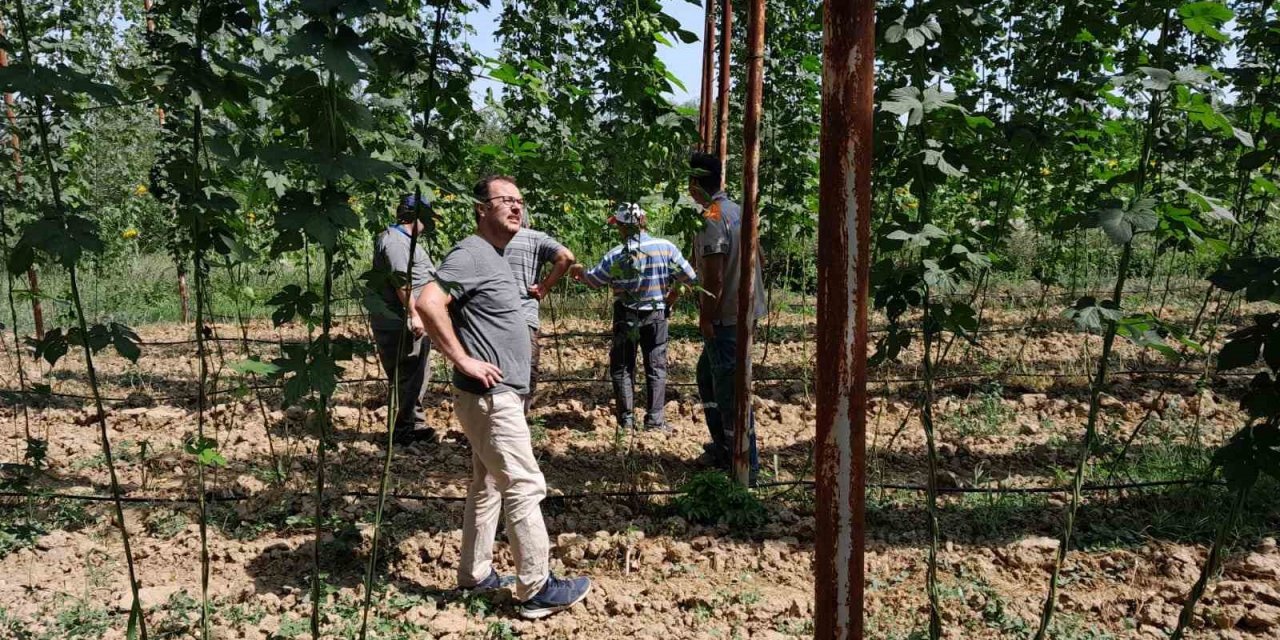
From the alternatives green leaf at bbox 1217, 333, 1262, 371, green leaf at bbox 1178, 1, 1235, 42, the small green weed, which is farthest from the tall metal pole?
green leaf at bbox 1217, 333, 1262, 371

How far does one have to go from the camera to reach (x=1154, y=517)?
13.6ft

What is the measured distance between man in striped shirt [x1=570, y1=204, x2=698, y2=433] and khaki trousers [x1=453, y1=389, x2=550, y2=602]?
163 cm

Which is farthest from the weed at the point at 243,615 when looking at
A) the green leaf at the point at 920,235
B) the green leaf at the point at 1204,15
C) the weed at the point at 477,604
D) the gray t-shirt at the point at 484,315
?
the green leaf at the point at 1204,15

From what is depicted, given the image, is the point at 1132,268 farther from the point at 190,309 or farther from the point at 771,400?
the point at 190,309

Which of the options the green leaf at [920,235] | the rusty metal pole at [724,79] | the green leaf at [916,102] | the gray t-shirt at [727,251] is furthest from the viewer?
the gray t-shirt at [727,251]

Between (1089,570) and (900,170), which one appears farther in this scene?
(1089,570)

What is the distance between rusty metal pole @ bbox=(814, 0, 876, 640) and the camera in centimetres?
152

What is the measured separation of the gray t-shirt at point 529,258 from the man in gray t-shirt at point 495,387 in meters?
1.63

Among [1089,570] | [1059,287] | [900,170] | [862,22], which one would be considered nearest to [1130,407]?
[1089,570]

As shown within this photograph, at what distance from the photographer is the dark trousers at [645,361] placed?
576cm

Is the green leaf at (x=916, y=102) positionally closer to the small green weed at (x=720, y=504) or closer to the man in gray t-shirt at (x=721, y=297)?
the man in gray t-shirt at (x=721, y=297)

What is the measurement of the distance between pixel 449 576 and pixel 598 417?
2713mm

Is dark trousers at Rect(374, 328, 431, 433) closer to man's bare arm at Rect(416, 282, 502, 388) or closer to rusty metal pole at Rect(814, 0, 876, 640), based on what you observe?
man's bare arm at Rect(416, 282, 502, 388)

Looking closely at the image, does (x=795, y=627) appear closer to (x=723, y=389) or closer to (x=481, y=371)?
(x=481, y=371)
